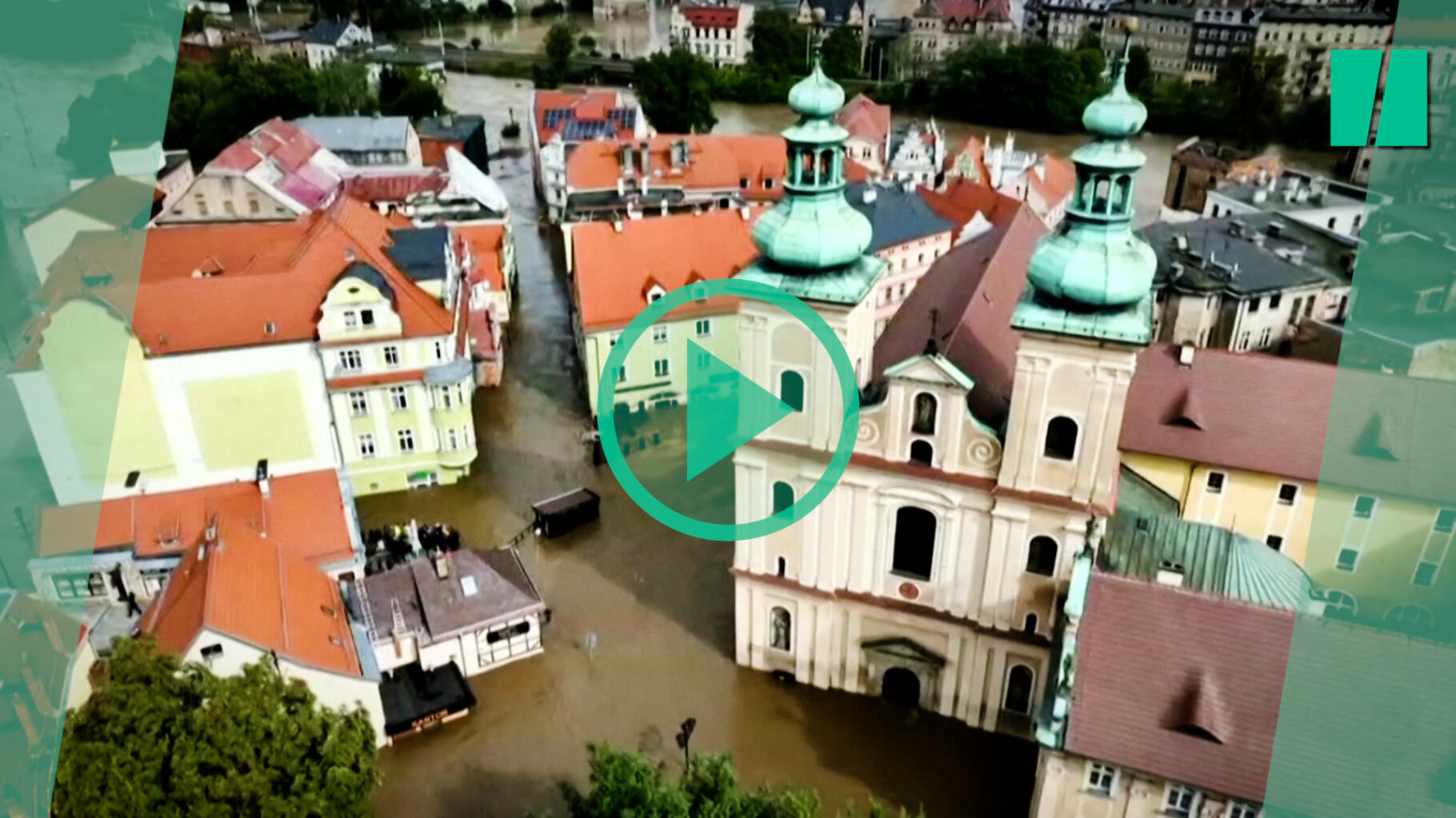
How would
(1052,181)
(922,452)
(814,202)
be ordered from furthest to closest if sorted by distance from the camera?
1. (1052,181)
2. (922,452)
3. (814,202)

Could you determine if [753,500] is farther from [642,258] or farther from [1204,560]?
[642,258]

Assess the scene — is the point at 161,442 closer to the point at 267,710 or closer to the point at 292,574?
the point at 292,574

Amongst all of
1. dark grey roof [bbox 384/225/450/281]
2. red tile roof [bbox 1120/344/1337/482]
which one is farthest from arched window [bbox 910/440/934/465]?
dark grey roof [bbox 384/225/450/281]

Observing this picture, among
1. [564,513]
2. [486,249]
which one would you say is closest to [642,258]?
[564,513]

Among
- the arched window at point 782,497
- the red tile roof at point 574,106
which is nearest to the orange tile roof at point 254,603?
the arched window at point 782,497

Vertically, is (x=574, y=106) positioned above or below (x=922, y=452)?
above

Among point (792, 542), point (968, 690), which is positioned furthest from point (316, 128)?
point (968, 690)
